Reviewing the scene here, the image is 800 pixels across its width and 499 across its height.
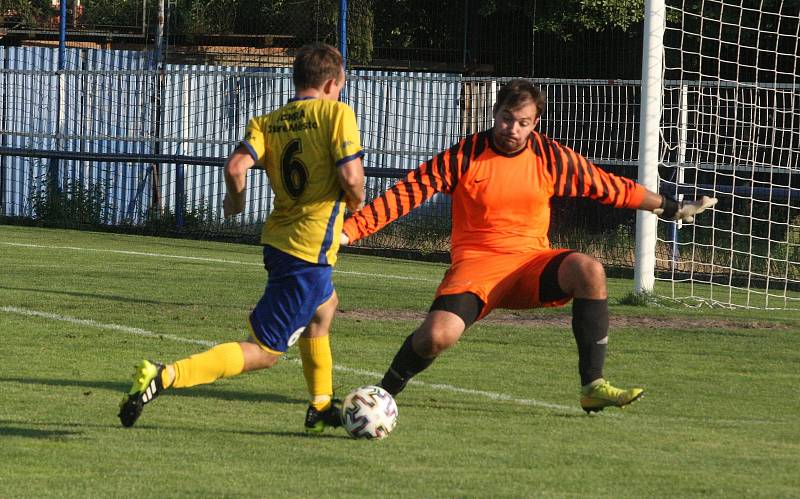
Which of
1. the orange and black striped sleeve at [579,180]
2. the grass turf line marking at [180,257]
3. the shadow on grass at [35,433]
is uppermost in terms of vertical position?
the orange and black striped sleeve at [579,180]

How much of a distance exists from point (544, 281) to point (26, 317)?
5.11 m

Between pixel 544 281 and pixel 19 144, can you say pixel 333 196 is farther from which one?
pixel 19 144

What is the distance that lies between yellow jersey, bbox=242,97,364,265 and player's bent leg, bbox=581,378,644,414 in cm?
156

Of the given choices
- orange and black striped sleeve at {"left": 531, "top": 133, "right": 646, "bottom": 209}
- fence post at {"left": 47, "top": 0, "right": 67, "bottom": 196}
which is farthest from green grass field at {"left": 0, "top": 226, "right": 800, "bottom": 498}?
fence post at {"left": 47, "top": 0, "right": 67, "bottom": 196}

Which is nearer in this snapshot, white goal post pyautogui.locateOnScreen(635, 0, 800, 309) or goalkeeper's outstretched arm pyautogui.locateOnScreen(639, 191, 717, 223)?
goalkeeper's outstretched arm pyautogui.locateOnScreen(639, 191, 717, 223)

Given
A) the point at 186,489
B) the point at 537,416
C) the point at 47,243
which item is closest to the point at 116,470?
the point at 186,489

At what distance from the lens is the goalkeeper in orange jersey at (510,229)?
23.0 feet

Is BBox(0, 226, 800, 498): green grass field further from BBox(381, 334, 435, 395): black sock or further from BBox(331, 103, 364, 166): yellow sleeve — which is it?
BBox(331, 103, 364, 166): yellow sleeve

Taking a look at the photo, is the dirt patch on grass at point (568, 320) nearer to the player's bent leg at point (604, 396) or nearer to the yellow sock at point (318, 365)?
the player's bent leg at point (604, 396)

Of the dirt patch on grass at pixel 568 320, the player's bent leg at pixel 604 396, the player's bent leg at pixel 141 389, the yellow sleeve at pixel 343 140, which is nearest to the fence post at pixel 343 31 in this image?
the dirt patch on grass at pixel 568 320

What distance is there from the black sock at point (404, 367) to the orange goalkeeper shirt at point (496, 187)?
59 cm

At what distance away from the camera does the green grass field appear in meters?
5.58

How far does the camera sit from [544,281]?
714 centimetres

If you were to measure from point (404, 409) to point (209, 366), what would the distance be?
135 centimetres
